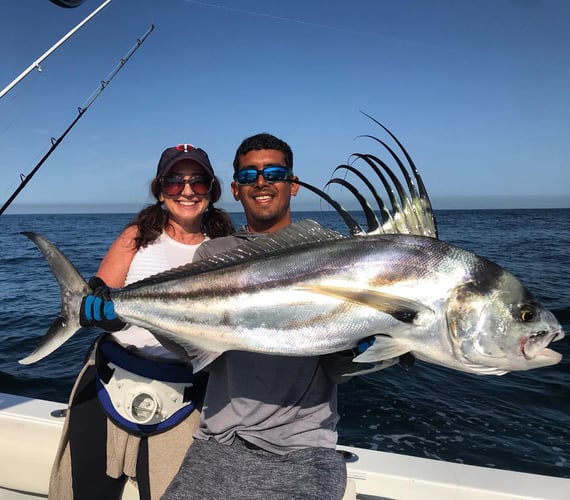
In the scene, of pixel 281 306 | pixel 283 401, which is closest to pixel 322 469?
pixel 283 401

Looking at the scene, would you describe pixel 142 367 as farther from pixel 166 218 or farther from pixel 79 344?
pixel 79 344

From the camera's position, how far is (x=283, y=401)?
2588mm

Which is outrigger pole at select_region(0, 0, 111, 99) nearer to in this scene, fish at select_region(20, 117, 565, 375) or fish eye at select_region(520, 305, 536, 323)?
fish at select_region(20, 117, 565, 375)

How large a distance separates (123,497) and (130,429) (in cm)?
75

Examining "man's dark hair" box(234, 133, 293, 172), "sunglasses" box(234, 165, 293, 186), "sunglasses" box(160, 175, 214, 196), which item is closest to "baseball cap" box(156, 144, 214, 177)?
"sunglasses" box(160, 175, 214, 196)

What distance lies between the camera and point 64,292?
8.46ft

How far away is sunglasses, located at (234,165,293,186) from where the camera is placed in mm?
3027

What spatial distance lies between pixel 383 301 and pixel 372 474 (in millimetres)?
1722

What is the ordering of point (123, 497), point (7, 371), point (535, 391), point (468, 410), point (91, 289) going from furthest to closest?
1. point (7, 371)
2. point (535, 391)
3. point (468, 410)
4. point (123, 497)
5. point (91, 289)

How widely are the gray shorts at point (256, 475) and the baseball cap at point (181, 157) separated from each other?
2.09 metres

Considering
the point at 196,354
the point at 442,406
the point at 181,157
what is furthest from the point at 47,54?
the point at 442,406

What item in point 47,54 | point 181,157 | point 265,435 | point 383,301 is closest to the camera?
point 383,301

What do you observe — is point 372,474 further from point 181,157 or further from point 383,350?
point 181,157

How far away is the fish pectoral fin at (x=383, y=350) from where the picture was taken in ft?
6.87
